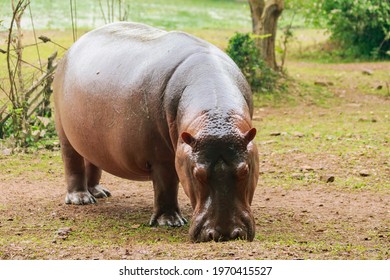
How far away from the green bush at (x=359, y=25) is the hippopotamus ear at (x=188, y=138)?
40.9 feet

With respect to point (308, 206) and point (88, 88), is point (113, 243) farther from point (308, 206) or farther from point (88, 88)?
point (308, 206)

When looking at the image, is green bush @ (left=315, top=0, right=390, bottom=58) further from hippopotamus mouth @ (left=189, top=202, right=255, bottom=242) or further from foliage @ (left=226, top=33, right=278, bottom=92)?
hippopotamus mouth @ (left=189, top=202, right=255, bottom=242)

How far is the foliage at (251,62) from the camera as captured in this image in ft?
44.9

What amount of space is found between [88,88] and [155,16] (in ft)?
57.7

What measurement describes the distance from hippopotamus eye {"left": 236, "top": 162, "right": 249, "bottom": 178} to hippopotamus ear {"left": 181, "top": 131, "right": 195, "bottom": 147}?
1.11 ft

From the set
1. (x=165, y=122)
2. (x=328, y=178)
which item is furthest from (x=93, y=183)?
(x=328, y=178)

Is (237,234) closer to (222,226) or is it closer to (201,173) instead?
(222,226)

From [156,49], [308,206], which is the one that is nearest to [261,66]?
[308,206]

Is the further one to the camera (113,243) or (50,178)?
(50,178)

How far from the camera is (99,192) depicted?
7906 mm

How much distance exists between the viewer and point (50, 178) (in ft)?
29.3

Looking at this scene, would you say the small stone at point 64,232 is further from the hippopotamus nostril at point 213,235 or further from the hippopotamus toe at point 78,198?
the hippopotamus nostril at point 213,235

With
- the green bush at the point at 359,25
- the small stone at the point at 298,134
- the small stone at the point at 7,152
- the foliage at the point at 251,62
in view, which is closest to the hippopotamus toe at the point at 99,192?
the small stone at the point at 7,152

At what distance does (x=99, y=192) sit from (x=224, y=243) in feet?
9.94
